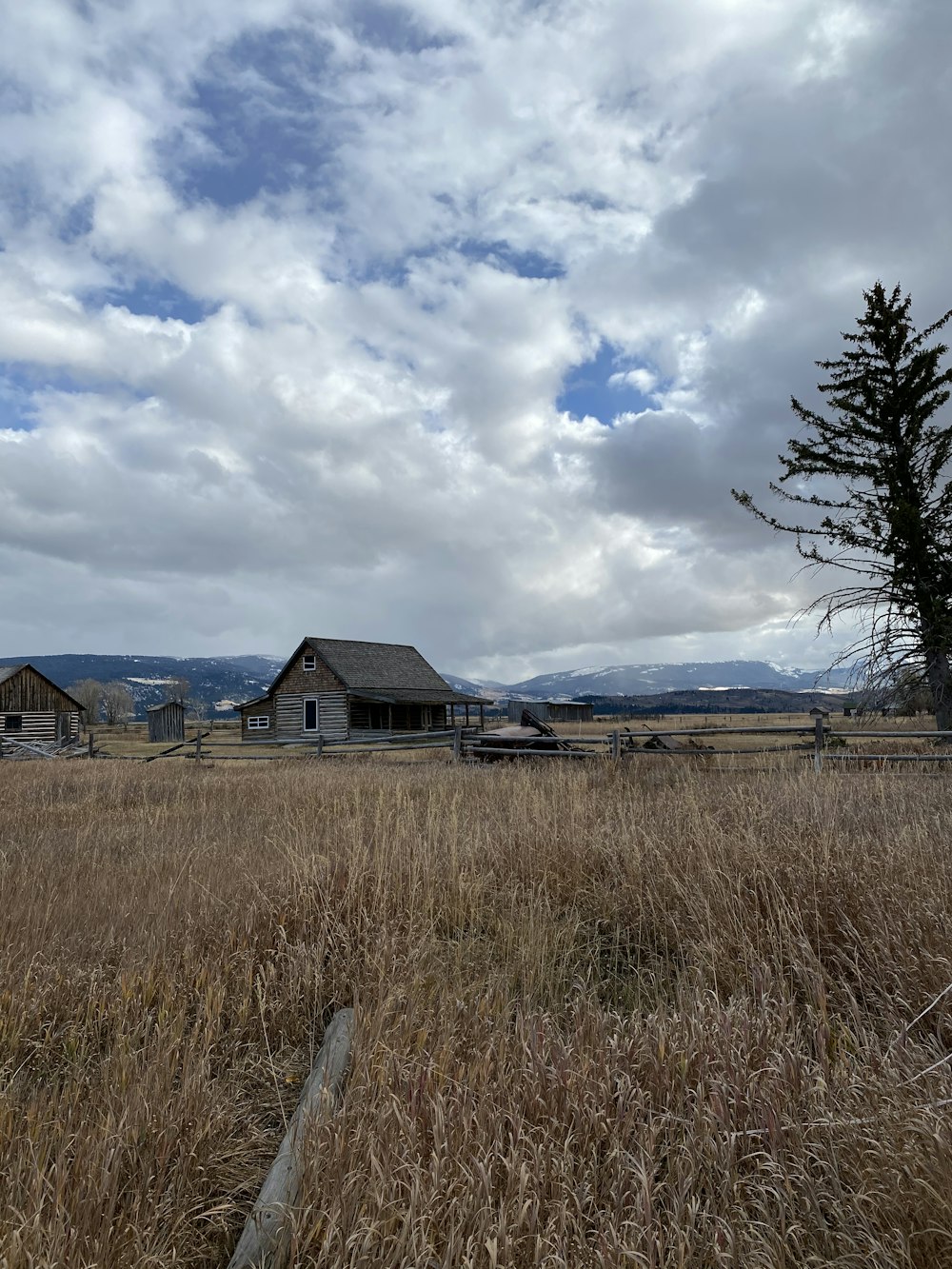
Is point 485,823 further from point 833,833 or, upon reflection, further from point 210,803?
point 210,803

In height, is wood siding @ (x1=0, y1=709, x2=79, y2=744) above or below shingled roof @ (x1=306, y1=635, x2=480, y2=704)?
below

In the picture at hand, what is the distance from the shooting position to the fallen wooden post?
194 centimetres

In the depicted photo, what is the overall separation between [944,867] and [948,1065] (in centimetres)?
202

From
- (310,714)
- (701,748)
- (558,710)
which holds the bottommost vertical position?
(558,710)

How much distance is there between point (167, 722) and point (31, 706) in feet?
38.9

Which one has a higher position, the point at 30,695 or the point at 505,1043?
the point at 30,695

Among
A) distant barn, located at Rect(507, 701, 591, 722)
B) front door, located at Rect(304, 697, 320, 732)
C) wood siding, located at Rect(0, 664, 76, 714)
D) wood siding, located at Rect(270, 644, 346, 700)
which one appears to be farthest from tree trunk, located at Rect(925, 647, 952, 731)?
wood siding, located at Rect(0, 664, 76, 714)

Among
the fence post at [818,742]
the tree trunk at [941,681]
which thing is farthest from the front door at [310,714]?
the fence post at [818,742]

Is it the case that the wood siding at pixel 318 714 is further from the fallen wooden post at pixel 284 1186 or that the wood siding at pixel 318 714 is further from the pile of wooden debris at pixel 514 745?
the fallen wooden post at pixel 284 1186

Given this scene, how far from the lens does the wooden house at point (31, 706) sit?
4413 centimetres

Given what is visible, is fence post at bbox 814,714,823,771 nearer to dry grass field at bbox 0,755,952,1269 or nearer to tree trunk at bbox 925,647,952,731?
dry grass field at bbox 0,755,952,1269

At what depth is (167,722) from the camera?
5622cm

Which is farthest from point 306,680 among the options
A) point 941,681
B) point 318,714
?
point 941,681

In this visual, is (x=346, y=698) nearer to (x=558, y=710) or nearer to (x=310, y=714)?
(x=310, y=714)
